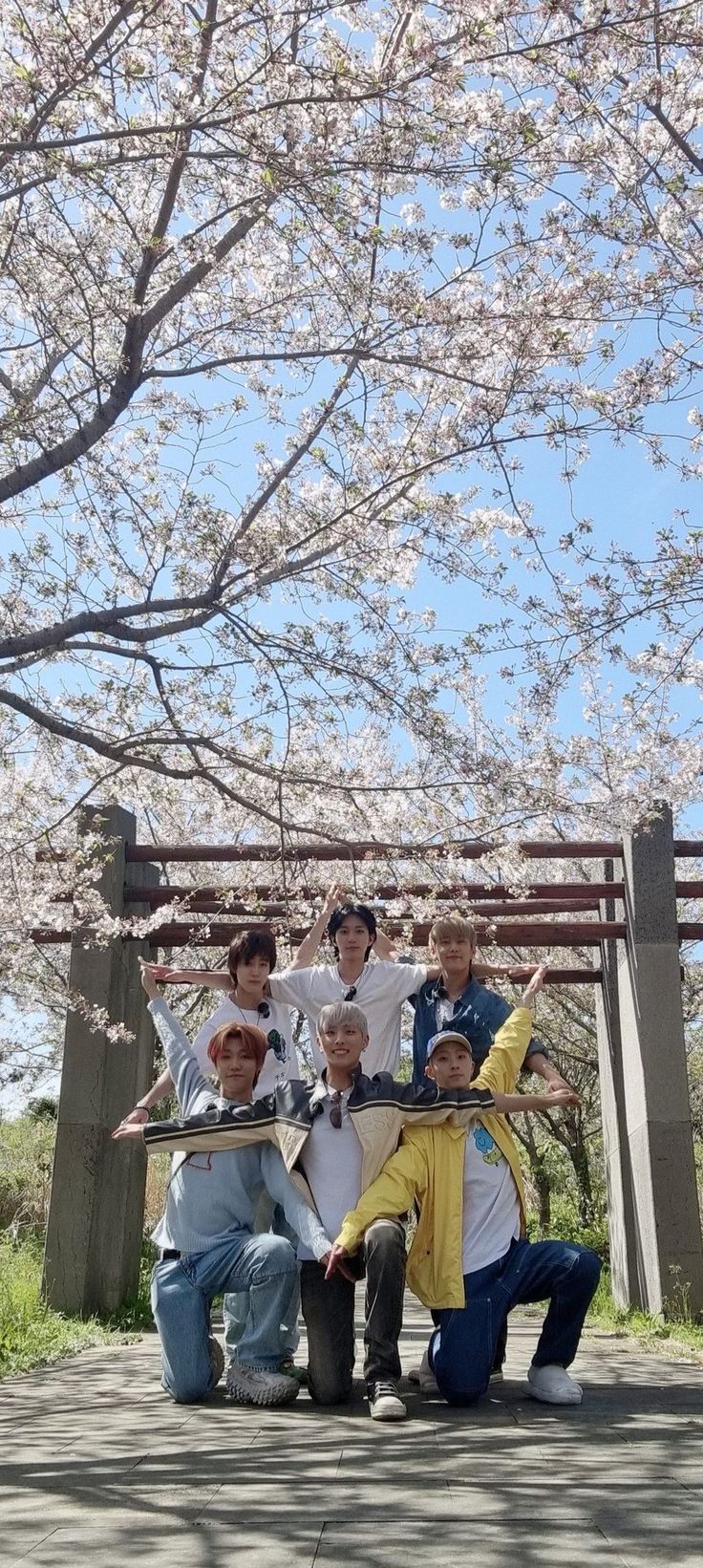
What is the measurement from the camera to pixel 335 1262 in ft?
13.0

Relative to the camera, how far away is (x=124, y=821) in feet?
30.4

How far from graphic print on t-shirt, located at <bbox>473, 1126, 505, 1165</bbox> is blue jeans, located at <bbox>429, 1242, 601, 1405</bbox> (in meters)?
0.30

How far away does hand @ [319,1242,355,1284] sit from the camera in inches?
156

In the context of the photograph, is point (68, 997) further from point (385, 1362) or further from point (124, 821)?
point (385, 1362)

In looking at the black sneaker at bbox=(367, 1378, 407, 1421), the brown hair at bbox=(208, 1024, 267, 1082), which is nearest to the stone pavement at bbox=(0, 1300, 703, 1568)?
the black sneaker at bbox=(367, 1378, 407, 1421)

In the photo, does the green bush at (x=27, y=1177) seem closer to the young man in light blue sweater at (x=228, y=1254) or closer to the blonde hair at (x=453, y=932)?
the young man in light blue sweater at (x=228, y=1254)

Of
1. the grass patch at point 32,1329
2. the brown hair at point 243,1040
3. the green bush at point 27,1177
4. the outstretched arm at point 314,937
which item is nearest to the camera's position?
the brown hair at point 243,1040

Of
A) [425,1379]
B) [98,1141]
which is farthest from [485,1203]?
[98,1141]

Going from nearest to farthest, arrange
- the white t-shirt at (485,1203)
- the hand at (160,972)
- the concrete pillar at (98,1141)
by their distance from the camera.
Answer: the white t-shirt at (485,1203) → the hand at (160,972) → the concrete pillar at (98,1141)

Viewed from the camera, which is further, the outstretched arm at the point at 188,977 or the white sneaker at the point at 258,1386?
the outstretched arm at the point at 188,977

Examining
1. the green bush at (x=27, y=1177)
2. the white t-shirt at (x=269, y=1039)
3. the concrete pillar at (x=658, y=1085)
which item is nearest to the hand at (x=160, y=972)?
the white t-shirt at (x=269, y=1039)

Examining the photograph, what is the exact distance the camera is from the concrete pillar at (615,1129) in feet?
31.4

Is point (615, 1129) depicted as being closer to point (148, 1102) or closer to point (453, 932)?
point (453, 932)

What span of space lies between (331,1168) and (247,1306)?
0.56 m
